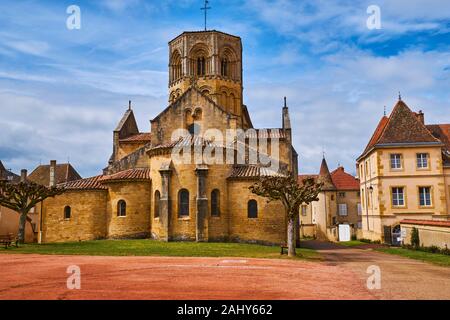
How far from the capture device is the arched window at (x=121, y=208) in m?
32.6

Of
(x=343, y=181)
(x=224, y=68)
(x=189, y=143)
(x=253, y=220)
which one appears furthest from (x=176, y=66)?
(x=343, y=181)

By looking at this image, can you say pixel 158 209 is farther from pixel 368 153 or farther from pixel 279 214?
pixel 368 153

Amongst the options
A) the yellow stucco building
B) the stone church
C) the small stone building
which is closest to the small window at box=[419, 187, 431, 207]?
the yellow stucco building

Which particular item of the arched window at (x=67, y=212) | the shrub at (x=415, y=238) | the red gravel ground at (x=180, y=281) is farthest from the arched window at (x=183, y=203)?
the shrub at (x=415, y=238)

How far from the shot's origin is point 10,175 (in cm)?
5794

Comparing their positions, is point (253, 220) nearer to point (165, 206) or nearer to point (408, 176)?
point (165, 206)

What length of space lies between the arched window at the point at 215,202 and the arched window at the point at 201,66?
16068mm

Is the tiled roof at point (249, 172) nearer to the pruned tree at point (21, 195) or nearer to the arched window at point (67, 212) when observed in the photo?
the pruned tree at point (21, 195)

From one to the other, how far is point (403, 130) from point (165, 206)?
70.7 feet

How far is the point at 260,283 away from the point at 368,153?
28.5 m

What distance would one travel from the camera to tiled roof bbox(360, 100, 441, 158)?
34156 millimetres

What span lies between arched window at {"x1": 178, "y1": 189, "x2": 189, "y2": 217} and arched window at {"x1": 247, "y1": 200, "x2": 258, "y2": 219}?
15.7ft

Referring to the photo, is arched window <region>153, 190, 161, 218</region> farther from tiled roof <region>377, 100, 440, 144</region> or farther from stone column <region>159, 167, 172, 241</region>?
tiled roof <region>377, 100, 440, 144</region>
